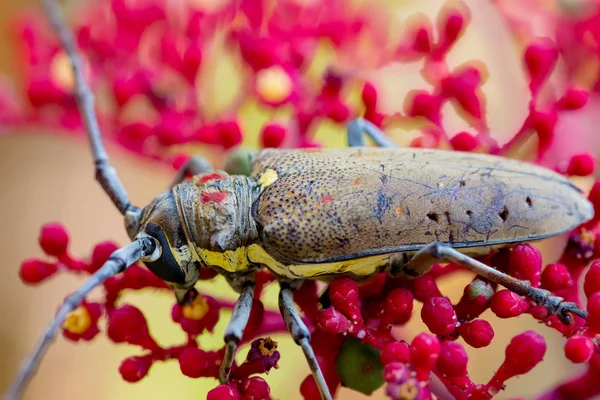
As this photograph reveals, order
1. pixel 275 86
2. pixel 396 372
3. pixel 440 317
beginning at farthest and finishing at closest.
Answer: pixel 275 86 < pixel 440 317 < pixel 396 372

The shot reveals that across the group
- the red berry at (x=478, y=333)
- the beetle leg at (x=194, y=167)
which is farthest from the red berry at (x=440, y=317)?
the beetle leg at (x=194, y=167)

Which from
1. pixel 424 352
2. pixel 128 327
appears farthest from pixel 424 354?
pixel 128 327

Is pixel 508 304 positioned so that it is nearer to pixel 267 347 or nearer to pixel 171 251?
pixel 267 347

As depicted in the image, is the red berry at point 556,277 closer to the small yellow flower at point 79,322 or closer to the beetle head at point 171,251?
the beetle head at point 171,251

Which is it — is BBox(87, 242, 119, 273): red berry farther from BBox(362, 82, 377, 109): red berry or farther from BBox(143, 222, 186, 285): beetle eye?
BBox(362, 82, 377, 109): red berry

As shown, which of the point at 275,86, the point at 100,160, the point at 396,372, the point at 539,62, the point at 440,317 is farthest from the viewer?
the point at 275,86

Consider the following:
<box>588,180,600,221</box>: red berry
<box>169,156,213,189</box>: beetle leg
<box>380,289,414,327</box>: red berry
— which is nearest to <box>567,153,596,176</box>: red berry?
<box>588,180,600,221</box>: red berry
